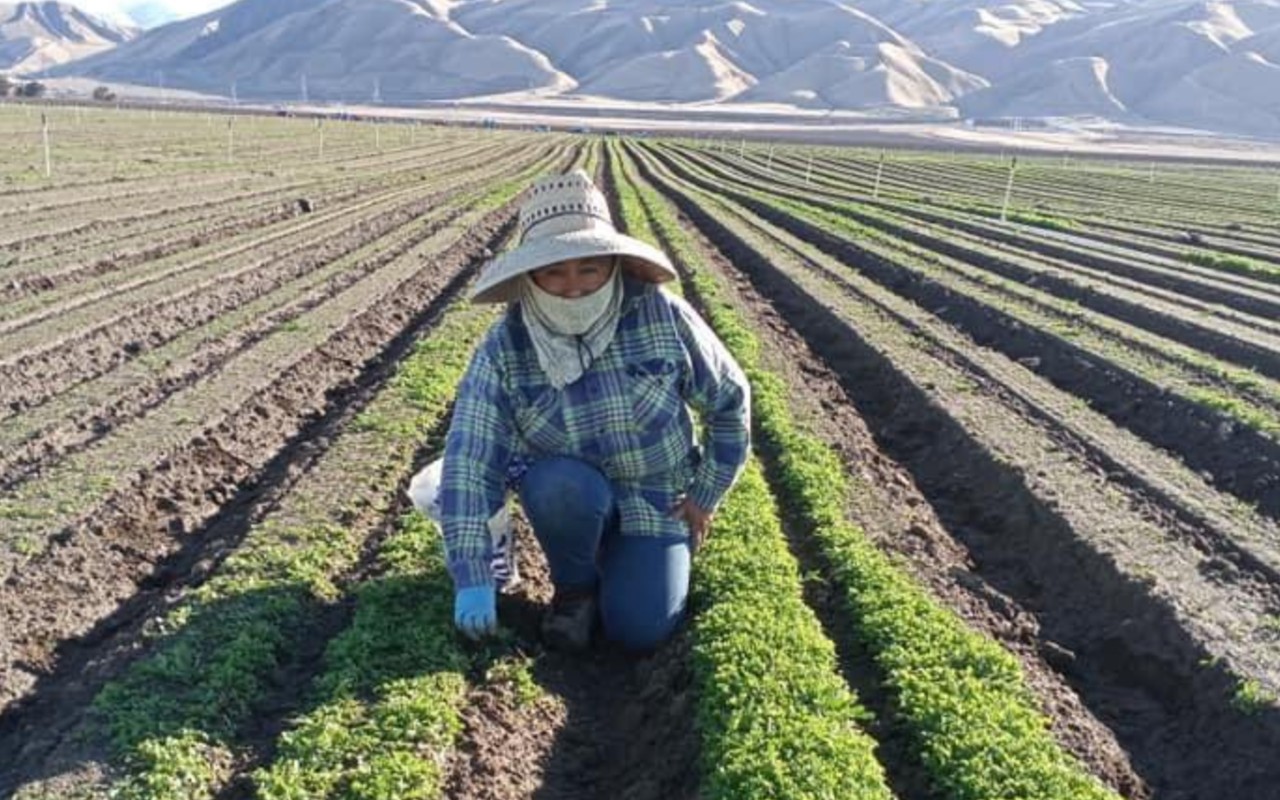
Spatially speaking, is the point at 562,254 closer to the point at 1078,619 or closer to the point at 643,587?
the point at 643,587

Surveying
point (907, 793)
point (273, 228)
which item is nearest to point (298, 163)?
point (273, 228)

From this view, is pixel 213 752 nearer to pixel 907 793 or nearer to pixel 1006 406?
pixel 907 793

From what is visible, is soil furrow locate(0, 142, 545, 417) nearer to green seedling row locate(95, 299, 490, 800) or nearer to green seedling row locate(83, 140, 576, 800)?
green seedling row locate(95, 299, 490, 800)

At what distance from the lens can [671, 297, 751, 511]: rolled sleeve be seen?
222 inches

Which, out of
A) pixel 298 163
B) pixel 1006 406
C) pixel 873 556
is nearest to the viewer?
pixel 873 556

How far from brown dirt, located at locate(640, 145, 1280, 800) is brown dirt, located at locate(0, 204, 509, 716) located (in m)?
4.24

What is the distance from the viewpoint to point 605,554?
230 inches

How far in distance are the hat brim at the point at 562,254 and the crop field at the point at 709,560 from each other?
5.58ft

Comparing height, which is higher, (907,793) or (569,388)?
(569,388)

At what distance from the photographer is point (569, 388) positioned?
5555 millimetres

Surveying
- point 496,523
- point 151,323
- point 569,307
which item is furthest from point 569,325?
point 151,323

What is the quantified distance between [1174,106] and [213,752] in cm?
17962

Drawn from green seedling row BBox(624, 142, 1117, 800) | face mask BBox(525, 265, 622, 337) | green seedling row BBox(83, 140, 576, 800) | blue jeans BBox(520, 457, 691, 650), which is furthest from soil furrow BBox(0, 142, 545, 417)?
green seedling row BBox(624, 142, 1117, 800)

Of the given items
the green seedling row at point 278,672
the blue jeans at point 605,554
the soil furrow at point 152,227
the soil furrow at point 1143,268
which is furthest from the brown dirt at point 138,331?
the soil furrow at point 1143,268
